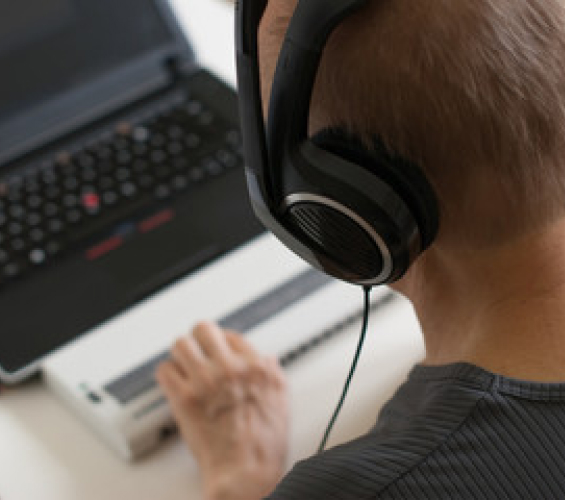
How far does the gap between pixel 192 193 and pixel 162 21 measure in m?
0.25

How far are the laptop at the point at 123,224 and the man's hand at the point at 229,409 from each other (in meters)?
0.02

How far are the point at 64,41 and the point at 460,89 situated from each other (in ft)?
2.23

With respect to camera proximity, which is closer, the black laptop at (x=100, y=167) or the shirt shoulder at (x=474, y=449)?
the shirt shoulder at (x=474, y=449)

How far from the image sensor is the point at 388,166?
57 cm

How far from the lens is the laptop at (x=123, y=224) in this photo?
36.7 inches

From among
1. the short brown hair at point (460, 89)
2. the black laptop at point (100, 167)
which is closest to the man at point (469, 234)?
the short brown hair at point (460, 89)

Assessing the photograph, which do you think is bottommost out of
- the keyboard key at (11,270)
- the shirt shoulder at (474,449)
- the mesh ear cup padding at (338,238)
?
the shirt shoulder at (474,449)

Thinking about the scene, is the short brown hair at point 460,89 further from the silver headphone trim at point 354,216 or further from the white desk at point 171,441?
the white desk at point 171,441

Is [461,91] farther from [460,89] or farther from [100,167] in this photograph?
[100,167]

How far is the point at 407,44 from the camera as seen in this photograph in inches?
21.5

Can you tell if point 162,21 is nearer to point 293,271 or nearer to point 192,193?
point 192,193

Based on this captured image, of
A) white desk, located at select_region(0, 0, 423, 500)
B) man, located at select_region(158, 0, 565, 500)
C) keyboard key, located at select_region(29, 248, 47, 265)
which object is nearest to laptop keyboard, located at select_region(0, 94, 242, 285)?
keyboard key, located at select_region(29, 248, 47, 265)

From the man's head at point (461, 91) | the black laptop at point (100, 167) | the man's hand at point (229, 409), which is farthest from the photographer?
the black laptop at point (100, 167)

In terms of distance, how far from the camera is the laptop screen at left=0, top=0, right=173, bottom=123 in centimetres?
108
